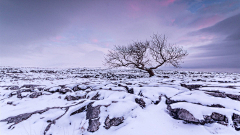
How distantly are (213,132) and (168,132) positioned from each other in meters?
1.30

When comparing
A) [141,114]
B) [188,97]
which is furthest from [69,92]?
A: [188,97]

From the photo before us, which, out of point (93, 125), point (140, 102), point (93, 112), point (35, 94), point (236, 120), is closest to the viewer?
point (236, 120)

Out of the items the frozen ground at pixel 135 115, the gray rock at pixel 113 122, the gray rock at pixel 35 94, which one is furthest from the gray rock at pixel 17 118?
the gray rock at pixel 113 122

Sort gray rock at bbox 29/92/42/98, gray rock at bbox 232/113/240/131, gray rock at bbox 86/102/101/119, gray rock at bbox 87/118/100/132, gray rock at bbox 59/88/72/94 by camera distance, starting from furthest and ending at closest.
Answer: gray rock at bbox 59/88/72/94 → gray rock at bbox 29/92/42/98 → gray rock at bbox 86/102/101/119 → gray rock at bbox 87/118/100/132 → gray rock at bbox 232/113/240/131

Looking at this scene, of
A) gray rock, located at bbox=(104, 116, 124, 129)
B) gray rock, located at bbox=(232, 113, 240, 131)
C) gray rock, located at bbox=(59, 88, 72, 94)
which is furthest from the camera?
gray rock, located at bbox=(59, 88, 72, 94)

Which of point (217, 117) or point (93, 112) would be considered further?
point (93, 112)

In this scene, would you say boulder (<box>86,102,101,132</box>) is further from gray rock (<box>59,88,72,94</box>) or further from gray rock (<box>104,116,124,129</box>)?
gray rock (<box>59,88,72,94</box>)

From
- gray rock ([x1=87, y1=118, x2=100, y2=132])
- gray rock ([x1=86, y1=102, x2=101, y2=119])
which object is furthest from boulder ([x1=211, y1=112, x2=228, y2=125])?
gray rock ([x1=86, y1=102, x2=101, y2=119])

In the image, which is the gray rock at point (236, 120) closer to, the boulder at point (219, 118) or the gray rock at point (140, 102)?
the boulder at point (219, 118)

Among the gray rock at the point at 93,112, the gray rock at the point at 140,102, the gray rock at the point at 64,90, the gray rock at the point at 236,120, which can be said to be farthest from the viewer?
the gray rock at the point at 64,90

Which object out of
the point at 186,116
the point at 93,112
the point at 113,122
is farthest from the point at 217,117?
the point at 93,112

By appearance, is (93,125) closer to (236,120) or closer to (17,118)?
(17,118)

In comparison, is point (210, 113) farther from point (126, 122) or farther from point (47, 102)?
point (47, 102)

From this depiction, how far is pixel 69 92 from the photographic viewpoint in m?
6.62
